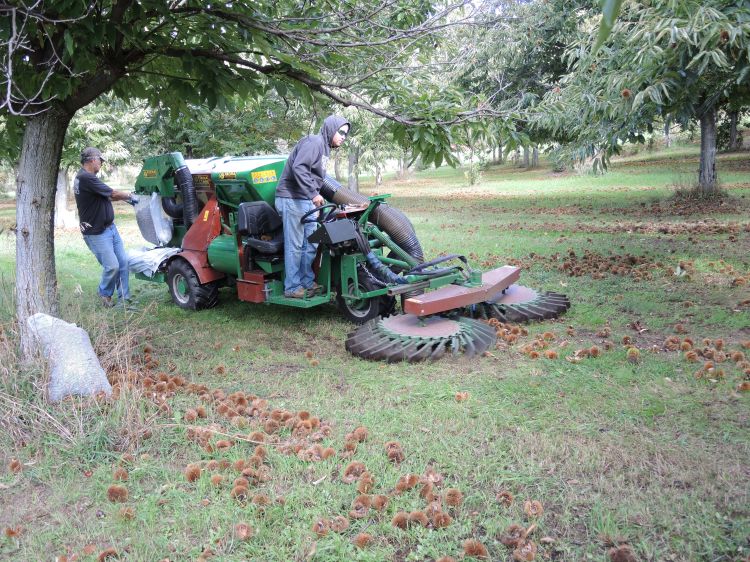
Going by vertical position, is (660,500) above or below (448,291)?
below

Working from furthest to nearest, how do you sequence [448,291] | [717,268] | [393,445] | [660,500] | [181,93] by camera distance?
[717,268], [448,291], [181,93], [393,445], [660,500]

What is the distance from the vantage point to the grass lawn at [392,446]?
2.92 meters

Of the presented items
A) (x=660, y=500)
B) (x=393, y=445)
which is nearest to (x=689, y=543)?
(x=660, y=500)

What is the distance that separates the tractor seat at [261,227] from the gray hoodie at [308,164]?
32 cm

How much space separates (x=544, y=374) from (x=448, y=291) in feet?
4.64

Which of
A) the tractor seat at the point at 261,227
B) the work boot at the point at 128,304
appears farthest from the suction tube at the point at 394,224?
the work boot at the point at 128,304

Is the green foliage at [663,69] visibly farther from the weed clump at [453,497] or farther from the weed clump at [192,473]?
the weed clump at [192,473]

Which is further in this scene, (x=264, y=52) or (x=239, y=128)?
(x=239, y=128)

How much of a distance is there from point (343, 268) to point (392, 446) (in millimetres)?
3002

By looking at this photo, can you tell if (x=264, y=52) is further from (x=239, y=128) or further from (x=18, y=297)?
(x=239, y=128)

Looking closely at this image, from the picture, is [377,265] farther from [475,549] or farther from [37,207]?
[475,549]

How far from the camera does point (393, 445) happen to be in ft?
12.2

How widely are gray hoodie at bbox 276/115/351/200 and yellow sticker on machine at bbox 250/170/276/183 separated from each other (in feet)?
1.22

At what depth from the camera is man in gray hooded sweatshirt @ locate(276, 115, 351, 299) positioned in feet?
20.5
